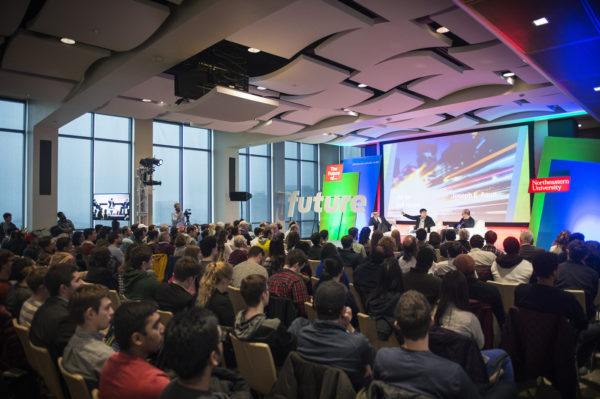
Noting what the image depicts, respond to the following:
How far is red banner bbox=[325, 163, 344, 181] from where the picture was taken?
16.1m

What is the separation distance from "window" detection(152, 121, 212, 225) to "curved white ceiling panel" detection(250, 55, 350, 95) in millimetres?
6205

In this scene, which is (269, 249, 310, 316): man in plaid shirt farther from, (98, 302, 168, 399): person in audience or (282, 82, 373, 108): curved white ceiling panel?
(282, 82, 373, 108): curved white ceiling panel

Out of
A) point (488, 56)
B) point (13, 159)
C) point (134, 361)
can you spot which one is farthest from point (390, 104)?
point (13, 159)

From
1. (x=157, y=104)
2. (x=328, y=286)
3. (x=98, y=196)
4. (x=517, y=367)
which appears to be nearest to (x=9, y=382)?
(x=328, y=286)

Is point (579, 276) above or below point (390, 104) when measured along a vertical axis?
below

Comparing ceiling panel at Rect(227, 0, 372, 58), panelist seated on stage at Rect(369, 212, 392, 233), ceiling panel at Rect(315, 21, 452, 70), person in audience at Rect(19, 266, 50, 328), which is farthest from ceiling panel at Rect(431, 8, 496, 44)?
panelist seated on stage at Rect(369, 212, 392, 233)

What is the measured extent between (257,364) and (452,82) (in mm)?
7984

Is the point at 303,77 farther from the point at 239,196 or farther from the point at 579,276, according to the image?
the point at 239,196

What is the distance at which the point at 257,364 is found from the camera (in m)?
2.46

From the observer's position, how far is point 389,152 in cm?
1590

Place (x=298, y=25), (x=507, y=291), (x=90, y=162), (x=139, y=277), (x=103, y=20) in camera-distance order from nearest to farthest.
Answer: (x=139, y=277), (x=507, y=291), (x=103, y=20), (x=298, y=25), (x=90, y=162)

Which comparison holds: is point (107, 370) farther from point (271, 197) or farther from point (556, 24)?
point (271, 197)

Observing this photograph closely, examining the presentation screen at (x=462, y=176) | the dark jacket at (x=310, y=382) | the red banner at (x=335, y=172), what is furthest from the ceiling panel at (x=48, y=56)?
the presentation screen at (x=462, y=176)

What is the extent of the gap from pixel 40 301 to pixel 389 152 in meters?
14.2
